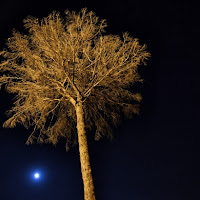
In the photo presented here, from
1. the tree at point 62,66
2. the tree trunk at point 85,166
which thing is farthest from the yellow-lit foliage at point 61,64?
the tree trunk at point 85,166

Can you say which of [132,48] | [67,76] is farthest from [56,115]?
[132,48]

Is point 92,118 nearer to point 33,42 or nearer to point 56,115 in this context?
point 56,115

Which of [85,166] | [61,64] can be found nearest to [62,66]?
[61,64]

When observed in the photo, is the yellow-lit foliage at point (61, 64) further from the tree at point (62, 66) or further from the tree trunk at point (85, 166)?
the tree trunk at point (85, 166)

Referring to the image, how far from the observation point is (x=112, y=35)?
6871 millimetres

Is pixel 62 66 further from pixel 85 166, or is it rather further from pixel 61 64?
pixel 85 166

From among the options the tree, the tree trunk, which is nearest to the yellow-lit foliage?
the tree

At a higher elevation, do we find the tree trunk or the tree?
the tree

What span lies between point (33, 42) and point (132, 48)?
3115 mm

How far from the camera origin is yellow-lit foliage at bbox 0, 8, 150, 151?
253 inches

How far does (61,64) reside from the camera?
6246mm

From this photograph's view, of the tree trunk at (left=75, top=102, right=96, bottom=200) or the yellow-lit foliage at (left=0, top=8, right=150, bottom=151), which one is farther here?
the yellow-lit foliage at (left=0, top=8, right=150, bottom=151)

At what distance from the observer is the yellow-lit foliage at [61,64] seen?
6418 millimetres

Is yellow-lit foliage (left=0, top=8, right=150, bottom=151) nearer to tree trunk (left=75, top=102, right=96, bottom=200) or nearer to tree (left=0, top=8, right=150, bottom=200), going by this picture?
tree (left=0, top=8, right=150, bottom=200)
